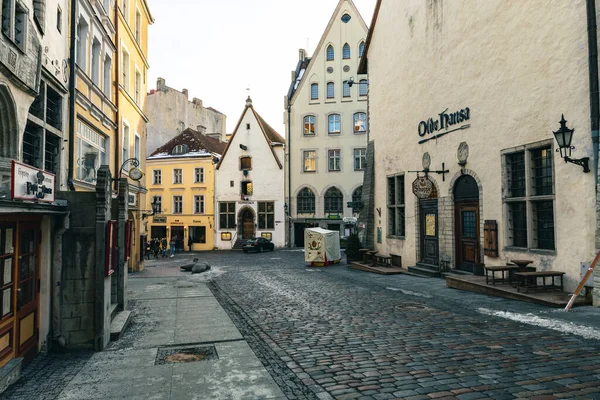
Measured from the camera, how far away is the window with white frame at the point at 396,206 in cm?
2075

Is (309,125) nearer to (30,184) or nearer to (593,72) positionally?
(593,72)

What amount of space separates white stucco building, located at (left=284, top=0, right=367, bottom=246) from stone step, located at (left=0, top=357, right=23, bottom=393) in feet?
111

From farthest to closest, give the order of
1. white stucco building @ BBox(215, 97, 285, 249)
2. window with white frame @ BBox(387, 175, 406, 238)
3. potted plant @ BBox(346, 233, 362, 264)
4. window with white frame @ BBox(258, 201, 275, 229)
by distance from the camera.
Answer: white stucco building @ BBox(215, 97, 285, 249) → window with white frame @ BBox(258, 201, 275, 229) → potted plant @ BBox(346, 233, 362, 264) → window with white frame @ BBox(387, 175, 406, 238)

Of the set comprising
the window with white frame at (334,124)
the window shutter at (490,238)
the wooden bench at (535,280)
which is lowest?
the wooden bench at (535,280)

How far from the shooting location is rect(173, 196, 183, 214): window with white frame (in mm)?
43188

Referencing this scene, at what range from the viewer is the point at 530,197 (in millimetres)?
12180

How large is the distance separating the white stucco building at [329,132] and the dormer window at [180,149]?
35.2 ft

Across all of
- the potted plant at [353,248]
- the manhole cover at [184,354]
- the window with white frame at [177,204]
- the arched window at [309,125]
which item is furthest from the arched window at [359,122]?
the manhole cover at [184,354]

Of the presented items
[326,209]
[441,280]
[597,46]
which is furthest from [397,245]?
[326,209]

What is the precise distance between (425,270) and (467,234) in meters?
2.42

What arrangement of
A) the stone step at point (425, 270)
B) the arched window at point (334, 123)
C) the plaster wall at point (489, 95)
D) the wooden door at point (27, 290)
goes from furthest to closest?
the arched window at point (334, 123) → the stone step at point (425, 270) → the plaster wall at point (489, 95) → the wooden door at point (27, 290)

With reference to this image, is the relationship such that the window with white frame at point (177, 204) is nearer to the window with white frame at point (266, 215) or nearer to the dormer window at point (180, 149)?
the dormer window at point (180, 149)

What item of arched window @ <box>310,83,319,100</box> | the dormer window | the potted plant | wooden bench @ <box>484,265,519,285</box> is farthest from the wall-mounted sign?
the dormer window

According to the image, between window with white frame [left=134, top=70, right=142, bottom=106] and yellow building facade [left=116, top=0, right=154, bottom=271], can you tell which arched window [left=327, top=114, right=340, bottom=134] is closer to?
yellow building facade [left=116, top=0, right=154, bottom=271]
